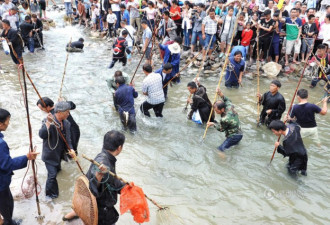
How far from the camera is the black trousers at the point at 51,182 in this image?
4.67 meters

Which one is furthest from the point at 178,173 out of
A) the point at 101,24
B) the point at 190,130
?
the point at 101,24

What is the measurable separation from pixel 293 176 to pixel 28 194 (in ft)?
16.2

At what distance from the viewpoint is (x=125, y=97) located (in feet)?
22.2

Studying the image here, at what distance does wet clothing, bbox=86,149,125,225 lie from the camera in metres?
3.29

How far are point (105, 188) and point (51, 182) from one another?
181 centimetres

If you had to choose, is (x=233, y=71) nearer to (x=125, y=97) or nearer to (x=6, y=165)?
(x=125, y=97)

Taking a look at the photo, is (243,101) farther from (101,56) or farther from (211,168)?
(101,56)

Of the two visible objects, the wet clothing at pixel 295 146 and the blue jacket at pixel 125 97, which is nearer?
the wet clothing at pixel 295 146

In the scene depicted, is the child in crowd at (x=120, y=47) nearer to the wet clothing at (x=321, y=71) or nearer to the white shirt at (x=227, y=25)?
the white shirt at (x=227, y=25)

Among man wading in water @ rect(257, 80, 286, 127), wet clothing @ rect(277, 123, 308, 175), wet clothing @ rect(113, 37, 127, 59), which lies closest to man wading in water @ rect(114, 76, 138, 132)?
man wading in water @ rect(257, 80, 286, 127)

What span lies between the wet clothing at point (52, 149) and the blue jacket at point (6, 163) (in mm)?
663

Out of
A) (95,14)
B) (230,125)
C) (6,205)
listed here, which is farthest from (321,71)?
(95,14)

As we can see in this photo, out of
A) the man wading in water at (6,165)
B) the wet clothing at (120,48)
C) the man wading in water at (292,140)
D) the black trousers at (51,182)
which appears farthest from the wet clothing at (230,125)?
the wet clothing at (120,48)

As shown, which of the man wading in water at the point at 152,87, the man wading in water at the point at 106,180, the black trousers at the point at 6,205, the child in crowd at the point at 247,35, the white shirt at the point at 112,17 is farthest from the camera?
the white shirt at the point at 112,17
